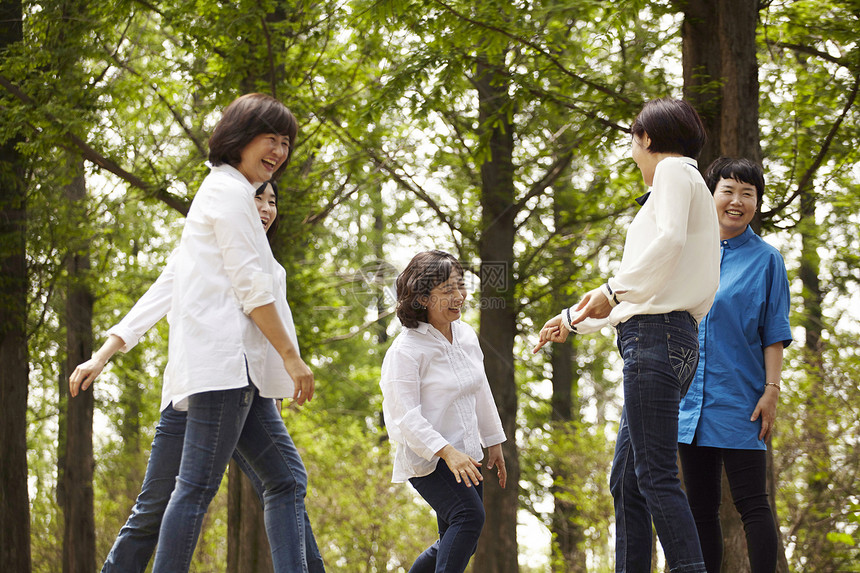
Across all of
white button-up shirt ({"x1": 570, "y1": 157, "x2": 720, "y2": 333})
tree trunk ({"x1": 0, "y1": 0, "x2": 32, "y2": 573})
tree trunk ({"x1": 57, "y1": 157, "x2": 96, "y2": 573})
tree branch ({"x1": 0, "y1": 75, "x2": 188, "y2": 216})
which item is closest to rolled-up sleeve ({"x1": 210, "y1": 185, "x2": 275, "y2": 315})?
white button-up shirt ({"x1": 570, "y1": 157, "x2": 720, "y2": 333})

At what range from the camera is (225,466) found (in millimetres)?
3125

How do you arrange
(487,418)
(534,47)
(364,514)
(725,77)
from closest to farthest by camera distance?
(487,418), (725,77), (534,47), (364,514)

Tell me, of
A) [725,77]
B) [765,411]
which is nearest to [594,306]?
[765,411]

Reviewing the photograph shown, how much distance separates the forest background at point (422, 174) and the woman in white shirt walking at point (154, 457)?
9.84 ft

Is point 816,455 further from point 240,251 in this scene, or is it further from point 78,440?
point 78,440

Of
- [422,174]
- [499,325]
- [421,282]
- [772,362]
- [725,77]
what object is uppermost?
[422,174]

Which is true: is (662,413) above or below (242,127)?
below

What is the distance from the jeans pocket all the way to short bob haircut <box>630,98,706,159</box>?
0.76 metres

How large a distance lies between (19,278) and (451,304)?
7.58m

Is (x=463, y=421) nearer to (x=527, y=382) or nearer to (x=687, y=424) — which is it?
(x=687, y=424)

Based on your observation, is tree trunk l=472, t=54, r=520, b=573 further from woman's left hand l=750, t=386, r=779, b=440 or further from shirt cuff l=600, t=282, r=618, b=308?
shirt cuff l=600, t=282, r=618, b=308

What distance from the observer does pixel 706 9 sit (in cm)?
575

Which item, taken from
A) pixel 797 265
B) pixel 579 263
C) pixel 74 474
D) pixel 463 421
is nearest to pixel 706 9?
pixel 463 421

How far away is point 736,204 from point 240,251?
2459 millimetres
